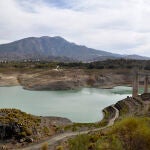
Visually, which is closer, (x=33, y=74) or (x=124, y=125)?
(x=124, y=125)

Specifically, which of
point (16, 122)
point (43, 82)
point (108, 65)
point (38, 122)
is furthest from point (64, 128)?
point (108, 65)

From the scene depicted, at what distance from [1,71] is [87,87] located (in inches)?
1226

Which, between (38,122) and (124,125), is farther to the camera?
(38,122)

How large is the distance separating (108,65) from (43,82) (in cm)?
3890

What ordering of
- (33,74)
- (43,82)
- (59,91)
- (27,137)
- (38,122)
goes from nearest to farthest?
(27,137) → (38,122) → (59,91) → (43,82) → (33,74)

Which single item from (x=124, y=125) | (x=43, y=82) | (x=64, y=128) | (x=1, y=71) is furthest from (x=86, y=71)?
(x=124, y=125)

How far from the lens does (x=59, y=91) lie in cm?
10694

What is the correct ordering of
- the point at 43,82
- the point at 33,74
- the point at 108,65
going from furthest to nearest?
1. the point at 108,65
2. the point at 33,74
3. the point at 43,82

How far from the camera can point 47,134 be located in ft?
126

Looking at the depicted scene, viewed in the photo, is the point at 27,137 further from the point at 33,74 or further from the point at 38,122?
the point at 33,74

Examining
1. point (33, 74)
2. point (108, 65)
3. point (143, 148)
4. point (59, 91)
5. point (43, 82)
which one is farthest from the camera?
point (108, 65)

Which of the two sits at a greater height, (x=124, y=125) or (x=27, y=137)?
(x=124, y=125)

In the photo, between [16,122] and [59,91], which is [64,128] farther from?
[59,91]

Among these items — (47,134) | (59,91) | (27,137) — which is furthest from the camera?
(59,91)
